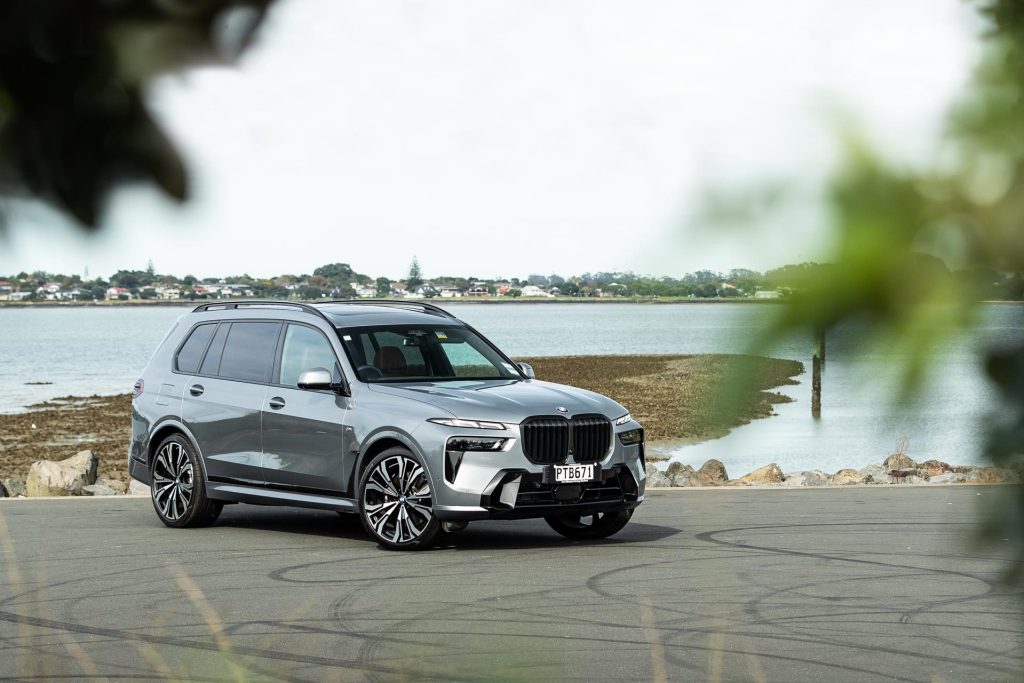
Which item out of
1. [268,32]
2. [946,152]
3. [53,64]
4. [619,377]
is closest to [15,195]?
[53,64]

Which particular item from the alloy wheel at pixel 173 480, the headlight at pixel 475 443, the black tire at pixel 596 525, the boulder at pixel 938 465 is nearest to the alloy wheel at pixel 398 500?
the headlight at pixel 475 443

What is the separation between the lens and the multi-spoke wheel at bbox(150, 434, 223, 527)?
12938 mm

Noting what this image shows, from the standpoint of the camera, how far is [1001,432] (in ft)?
3.34

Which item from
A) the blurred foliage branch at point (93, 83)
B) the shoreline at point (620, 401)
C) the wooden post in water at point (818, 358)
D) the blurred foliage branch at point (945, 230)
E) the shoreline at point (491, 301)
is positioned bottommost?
the shoreline at point (620, 401)

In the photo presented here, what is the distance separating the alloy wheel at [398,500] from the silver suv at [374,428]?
1 cm

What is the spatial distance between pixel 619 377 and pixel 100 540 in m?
57.5

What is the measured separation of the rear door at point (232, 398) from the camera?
12.5 m

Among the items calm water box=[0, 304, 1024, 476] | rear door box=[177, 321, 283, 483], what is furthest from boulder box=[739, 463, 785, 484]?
rear door box=[177, 321, 283, 483]

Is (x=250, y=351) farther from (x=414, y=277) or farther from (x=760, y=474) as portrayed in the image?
(x=414, y=277)

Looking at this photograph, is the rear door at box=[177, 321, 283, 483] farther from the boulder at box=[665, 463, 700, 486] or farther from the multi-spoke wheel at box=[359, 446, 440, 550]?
the boulder at box=[665, 463, 700, 486]

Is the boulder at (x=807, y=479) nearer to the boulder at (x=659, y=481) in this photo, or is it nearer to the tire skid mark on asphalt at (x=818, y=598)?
the boulder at (x=659, y=481)

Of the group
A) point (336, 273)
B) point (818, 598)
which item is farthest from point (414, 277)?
point (818, 598)

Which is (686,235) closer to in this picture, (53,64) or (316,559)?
(53,64)

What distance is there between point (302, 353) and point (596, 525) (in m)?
2.77
